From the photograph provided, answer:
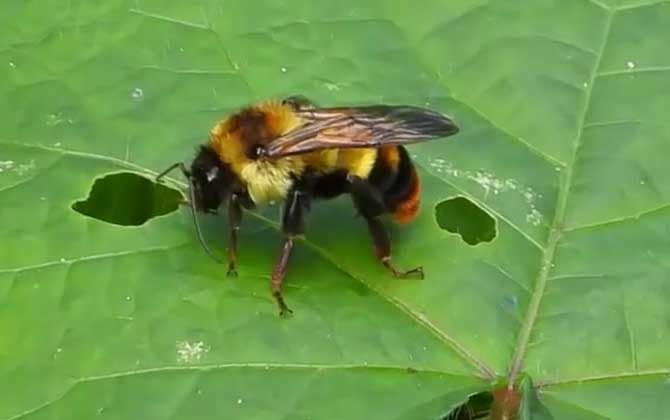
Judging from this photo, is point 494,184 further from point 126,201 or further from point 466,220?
point 126,201

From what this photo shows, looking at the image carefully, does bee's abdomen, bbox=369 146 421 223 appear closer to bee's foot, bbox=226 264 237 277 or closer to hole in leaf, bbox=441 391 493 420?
bee's foot, bbox=226 264 237 277

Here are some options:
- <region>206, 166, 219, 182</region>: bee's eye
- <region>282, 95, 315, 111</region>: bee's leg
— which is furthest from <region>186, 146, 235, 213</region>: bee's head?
<region>282, 95, 315, 111</region>: bee's leg

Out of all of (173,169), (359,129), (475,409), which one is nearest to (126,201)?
(173,169)

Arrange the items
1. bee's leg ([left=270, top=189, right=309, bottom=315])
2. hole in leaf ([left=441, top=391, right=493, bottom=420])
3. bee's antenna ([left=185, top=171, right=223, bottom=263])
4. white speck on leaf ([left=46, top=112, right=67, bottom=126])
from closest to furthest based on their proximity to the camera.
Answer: hole in leaf ([left=441, top=391, right=493, bottom=420]) < bee's leg ([left=270, top=189, right=309, bottom=315]) < bee's antenna ([left=185, top=171, right=223, bottom=263]) < white speck on leaf ([left=46, top=112, right=67, bottom=126])

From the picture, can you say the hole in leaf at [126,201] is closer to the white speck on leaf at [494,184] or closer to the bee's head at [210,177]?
the bee's head at [210,177]

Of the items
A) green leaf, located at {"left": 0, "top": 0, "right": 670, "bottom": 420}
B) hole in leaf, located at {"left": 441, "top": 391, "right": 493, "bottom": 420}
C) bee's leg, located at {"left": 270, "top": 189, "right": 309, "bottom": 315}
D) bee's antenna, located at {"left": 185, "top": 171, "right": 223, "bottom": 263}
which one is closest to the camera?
green leaf, located at {"left": 0, "top": 0, "right": 670, "bottom": 420}

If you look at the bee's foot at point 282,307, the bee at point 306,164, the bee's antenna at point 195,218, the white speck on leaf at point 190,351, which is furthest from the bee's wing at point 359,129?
the white speck on leaf at point 190,351
